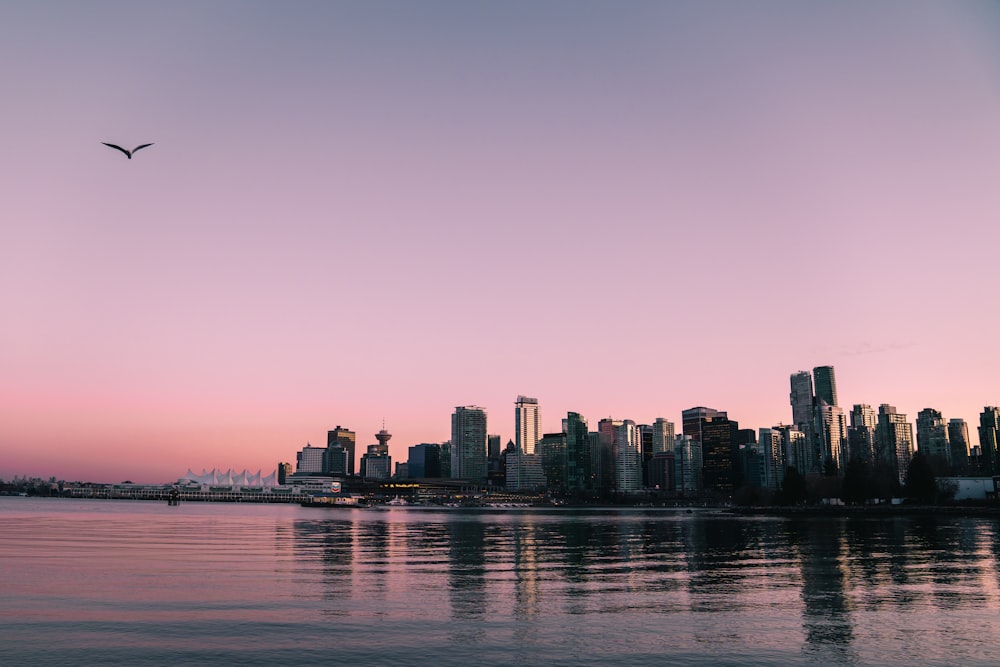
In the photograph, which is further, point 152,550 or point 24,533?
point 24,533

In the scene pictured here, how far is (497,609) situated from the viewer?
40094 mm

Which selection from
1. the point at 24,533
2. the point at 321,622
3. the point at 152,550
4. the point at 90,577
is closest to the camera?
the point at 321,622

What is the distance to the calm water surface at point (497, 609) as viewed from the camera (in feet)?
100

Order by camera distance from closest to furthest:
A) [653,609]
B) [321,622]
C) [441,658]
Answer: [441,658], [321,622], [653,609]

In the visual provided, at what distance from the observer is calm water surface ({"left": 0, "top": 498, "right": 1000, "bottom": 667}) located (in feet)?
100

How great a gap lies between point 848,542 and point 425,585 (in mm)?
67400

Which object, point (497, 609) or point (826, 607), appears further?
point (826, 607)

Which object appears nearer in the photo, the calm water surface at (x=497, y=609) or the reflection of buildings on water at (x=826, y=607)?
the calm water surface at (x=497, y=609)

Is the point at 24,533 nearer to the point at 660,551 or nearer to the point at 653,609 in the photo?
the point at 660,551

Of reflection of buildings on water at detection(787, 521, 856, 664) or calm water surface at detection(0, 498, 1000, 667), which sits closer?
calm water surface at detection(0, 498, 1000, 667)

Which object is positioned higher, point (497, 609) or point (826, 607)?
point (497, 609)

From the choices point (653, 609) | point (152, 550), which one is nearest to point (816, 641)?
point (653, 609)

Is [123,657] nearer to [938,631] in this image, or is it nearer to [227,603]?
[227,603]

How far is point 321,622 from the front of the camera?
1438 inches
